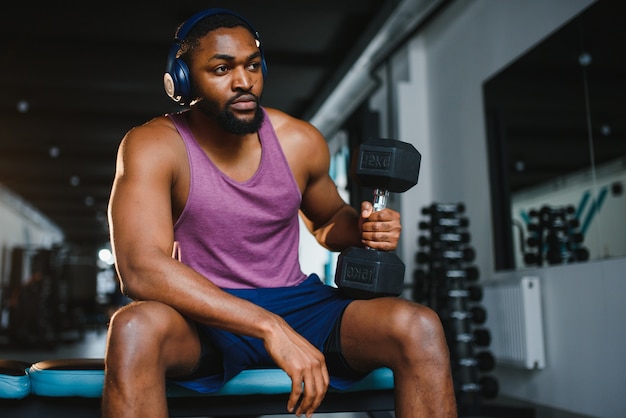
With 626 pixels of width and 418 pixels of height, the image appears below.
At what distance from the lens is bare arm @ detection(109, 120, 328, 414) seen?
41.5 inches

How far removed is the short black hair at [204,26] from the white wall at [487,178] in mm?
1915

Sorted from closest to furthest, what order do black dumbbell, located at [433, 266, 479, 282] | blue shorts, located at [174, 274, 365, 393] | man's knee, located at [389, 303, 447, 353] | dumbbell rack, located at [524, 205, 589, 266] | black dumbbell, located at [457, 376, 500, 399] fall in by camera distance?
man's knee, located at [389, 303, 447, 353], blue shorts, located at [174, 274, 365, 393], dumbbell rack, located at [524, 205, 589, 266], black dumbbell, located at [457, 376, 500, 399], black dumbbell, located at [433, 266, 479, 282]

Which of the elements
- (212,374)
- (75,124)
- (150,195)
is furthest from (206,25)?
(75,124)

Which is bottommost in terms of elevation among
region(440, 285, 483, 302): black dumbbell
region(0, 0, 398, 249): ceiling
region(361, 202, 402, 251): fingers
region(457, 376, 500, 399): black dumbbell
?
region(457, 376, 500, 399): black dumbbell

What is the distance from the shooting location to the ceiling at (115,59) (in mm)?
4598

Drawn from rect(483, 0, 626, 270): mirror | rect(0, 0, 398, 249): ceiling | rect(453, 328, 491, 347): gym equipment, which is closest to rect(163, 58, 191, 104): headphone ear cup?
rect(483, 0, 626, 270): mirror

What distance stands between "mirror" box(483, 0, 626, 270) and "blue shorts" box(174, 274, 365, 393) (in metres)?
1.73

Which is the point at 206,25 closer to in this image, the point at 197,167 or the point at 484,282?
the point at 197,167

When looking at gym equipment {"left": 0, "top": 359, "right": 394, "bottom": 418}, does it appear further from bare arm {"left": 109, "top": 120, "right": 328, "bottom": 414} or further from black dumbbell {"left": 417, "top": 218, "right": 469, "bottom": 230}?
black dumbbell {"left": 417, "top": 218, "right": 469, "bottom": 230}

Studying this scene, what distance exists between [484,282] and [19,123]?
5.90 m

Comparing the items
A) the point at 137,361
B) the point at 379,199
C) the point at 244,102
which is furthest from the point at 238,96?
the point at 137,361

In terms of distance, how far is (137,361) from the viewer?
103 cm

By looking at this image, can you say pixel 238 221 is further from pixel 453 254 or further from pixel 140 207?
pixel 453 254

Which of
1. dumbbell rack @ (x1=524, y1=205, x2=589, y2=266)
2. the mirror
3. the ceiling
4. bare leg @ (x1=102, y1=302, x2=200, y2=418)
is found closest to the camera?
bare leg @ (x1=102, y1=302, x2=200, y2=418)
